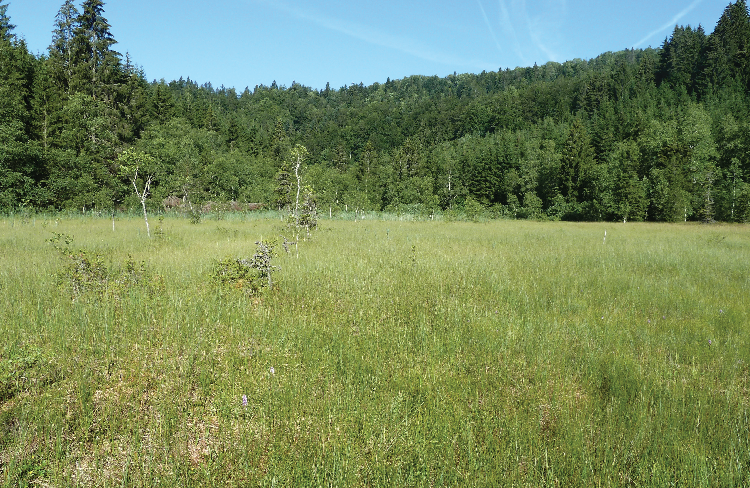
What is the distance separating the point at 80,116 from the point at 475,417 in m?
50.3

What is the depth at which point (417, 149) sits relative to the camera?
269 feet

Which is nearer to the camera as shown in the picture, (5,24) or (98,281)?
(98,281)

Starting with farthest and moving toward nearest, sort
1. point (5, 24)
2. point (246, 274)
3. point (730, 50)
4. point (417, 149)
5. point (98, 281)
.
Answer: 1. point (417, 149)
2. point (730, 50)
3. point (5, 24)
4. point (246, 274)
5. point (98, 281)

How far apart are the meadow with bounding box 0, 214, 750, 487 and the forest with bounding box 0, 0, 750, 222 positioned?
30.5 ft

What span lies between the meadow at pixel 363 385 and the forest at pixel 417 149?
30.5 feet

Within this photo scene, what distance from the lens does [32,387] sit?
3.59 m

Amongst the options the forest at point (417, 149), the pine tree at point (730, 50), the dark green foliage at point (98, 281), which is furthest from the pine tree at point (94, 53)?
the pine tree at point (730, 50)

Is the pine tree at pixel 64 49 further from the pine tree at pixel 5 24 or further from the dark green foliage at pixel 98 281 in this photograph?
the dark green foliage at pixel 98 281

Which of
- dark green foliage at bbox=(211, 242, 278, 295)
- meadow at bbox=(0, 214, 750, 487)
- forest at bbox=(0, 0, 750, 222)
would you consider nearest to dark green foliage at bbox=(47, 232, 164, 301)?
meadow at bbox=(0, 214, 750, 487)

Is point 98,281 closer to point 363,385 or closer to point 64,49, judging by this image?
point 363,385

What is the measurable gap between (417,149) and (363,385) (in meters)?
81.7

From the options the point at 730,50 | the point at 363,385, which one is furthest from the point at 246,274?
the point at 730,50

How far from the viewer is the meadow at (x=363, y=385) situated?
2832 mm

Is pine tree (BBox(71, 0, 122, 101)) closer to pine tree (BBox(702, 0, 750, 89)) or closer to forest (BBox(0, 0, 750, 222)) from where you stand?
forest (BBox(0, 0, 750, 222))
